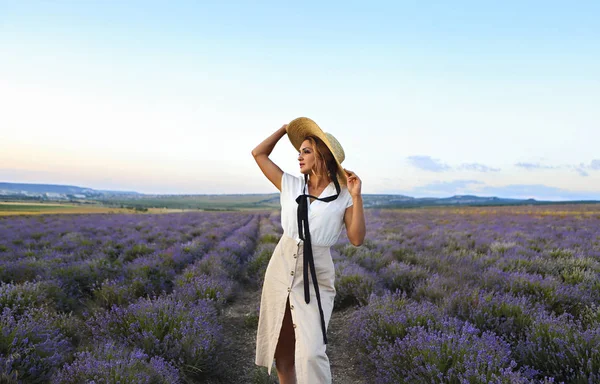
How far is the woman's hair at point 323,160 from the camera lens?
96.0 inches

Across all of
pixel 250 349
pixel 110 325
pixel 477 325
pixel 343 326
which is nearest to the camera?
pixel 110 325

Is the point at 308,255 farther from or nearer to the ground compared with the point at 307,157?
nearer to the ground

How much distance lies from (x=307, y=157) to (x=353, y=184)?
42 centimetres

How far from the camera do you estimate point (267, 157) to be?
271cm

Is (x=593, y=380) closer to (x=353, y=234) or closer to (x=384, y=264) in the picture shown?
(x=353, y=234)

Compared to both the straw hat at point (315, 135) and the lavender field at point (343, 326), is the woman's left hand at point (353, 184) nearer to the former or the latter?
the straw hat at point (315, 135)

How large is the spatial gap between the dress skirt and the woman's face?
1.64ft

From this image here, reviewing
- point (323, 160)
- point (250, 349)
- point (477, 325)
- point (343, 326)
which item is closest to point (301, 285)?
point (323, 160)

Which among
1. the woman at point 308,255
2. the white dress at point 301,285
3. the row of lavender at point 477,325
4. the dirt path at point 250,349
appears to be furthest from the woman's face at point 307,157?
the dirt path at point 250,349

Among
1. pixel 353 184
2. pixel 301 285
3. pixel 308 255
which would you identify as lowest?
pixel 301 285

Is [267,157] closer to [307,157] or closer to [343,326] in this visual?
[307,157]

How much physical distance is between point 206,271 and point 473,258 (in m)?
5.99

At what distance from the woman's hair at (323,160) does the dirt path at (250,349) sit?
2.09 meters

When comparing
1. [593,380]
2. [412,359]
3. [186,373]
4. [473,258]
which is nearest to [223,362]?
[186,373]
